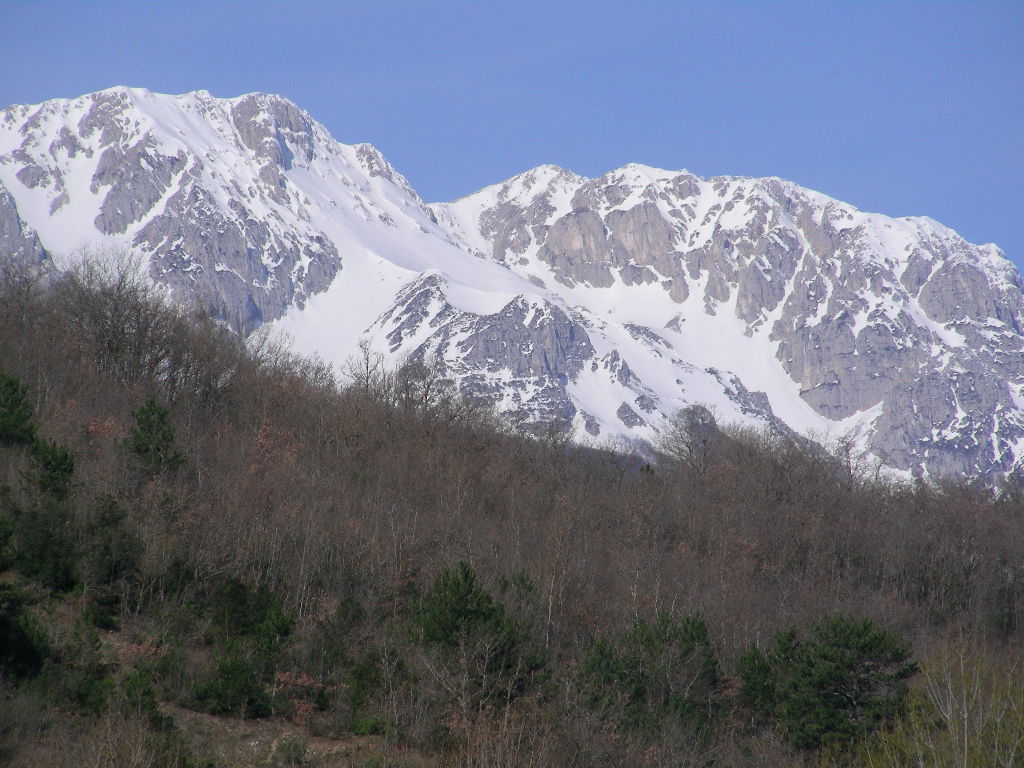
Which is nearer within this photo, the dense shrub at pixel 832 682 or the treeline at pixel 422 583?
the treeline at pixel 422 583

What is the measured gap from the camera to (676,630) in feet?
92.6

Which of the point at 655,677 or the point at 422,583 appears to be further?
the point at 422,583

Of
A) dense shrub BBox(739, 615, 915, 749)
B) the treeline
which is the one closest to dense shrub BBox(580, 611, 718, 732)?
the treeline

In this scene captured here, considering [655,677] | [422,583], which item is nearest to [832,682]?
[655,677]

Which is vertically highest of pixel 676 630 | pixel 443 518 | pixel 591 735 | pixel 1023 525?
pixel 1023 525

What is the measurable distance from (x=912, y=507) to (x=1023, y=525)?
240 inches

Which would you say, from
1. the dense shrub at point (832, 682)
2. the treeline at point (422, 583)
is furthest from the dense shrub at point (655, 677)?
the dense shrub at point (832, 682)

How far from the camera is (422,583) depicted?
35.2 metres

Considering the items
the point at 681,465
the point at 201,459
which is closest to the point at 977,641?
the point at 681,465

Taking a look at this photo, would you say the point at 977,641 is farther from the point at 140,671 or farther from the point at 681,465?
the point at 140,671

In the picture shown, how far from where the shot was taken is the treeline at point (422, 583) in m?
22.2

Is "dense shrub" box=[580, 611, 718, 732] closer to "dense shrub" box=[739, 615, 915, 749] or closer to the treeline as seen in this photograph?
the treeline

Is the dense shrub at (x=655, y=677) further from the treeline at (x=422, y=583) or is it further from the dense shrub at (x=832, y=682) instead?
the dense shrub at (x=832, y=682)

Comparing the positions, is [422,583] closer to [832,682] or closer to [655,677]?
[655,677]
